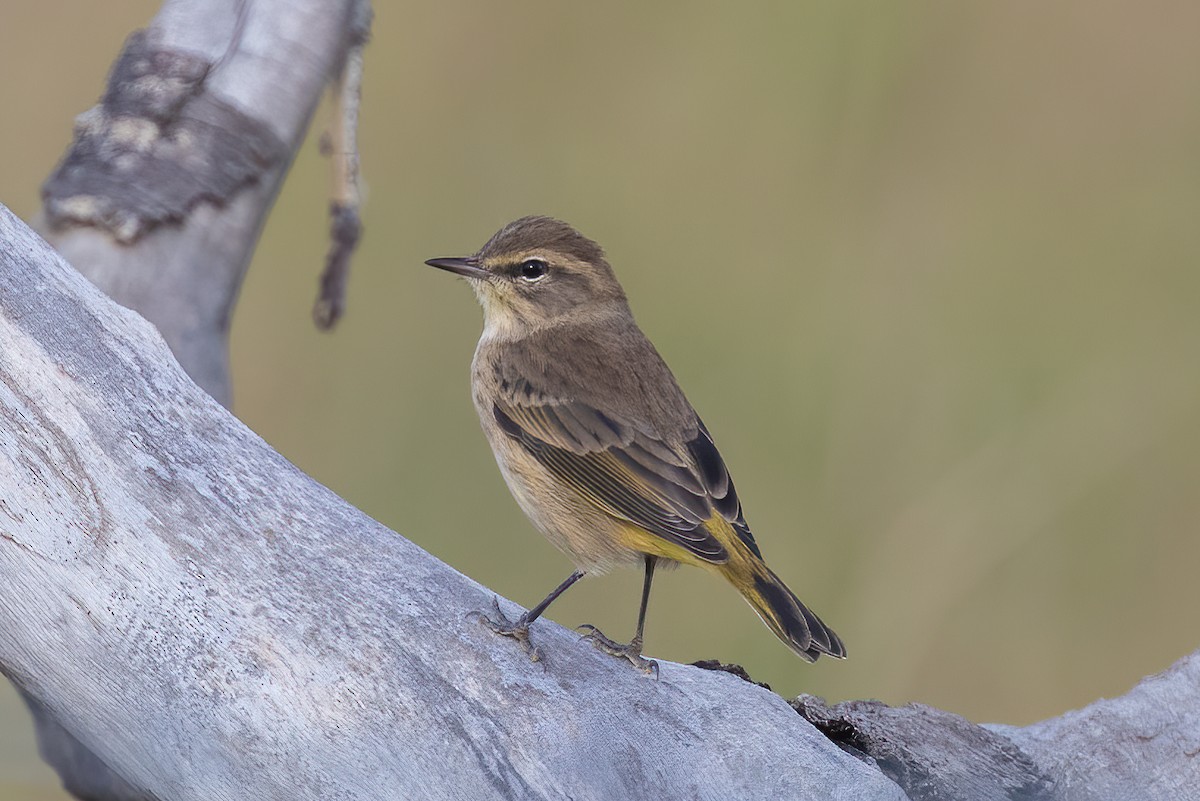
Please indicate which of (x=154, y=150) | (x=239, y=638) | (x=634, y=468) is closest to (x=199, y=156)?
(x=154, y=150)

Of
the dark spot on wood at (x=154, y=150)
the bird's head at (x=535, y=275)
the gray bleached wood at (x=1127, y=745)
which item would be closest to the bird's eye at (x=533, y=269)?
the bird's head at (x=535, y=275)

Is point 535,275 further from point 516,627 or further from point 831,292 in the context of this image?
point 516,627

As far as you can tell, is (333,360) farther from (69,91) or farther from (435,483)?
(69,91)

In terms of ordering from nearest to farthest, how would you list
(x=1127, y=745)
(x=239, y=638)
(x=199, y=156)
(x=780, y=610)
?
(x=239, y=638) < (x=1127, y=745) < (x=780, y=610) < (x=199, y=156)

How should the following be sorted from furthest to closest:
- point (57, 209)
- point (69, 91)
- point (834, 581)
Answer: point (69, 91), point (834, 581), point (57, 209)

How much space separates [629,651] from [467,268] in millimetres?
1787

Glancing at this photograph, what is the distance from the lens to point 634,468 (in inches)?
147

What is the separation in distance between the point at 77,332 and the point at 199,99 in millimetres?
1485

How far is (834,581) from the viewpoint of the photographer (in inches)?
194

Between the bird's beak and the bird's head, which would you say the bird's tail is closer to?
the bird's head

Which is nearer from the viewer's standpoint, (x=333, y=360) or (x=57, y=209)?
(x=57, y=209)

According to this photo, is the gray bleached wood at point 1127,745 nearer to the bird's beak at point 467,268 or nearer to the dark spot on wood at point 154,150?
the bird's beak at point 467,268

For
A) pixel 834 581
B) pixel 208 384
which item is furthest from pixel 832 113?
pixel 208 384

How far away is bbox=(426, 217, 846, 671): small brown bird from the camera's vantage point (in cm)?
354
